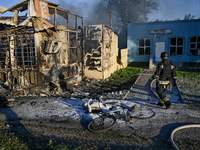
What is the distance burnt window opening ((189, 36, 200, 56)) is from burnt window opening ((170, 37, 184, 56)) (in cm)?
88

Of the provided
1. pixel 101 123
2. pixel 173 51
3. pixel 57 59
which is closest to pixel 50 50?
pixel 57 59

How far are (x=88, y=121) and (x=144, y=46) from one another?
14.4 m

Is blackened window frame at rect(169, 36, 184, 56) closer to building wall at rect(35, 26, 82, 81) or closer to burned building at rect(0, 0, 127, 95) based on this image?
burned building at rect(0, 0, 127, 95)

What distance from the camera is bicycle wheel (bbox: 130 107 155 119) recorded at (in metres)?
5.40

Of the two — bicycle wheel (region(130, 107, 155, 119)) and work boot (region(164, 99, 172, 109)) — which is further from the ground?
work boot (region(164, 99, 172, 109))

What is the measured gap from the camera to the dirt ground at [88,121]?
3.96m

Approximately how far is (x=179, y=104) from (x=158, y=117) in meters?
1.55

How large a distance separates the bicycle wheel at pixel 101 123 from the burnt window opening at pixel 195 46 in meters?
14.9

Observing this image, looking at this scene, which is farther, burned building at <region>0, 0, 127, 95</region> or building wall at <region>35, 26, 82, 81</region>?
building wall at <region>35, 26, 82, 81</region>

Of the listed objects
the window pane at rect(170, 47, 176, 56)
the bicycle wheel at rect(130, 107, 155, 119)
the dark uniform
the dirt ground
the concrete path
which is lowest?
the dirt ground

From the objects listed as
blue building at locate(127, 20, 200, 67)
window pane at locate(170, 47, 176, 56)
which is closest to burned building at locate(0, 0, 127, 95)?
blue building at locate(127, 20, 200, 67)

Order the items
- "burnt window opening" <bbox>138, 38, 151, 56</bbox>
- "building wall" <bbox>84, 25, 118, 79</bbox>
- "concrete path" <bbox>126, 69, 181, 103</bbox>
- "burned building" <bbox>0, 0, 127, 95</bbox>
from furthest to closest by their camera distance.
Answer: "burnt window opening" <bbox>138, 38, 151, 56</bbox> → "building wall" <bbox>84, 25, 118, 79</bbox> → "burned building" <bbox>0, 0, 127, 95</bbox> → "concrete path" <bbox>126, 69, 181, 103</bbox>

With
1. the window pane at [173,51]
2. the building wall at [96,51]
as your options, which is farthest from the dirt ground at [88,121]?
the window pane at [173,51]

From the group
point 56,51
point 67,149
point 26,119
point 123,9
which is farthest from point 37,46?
point 123,9
